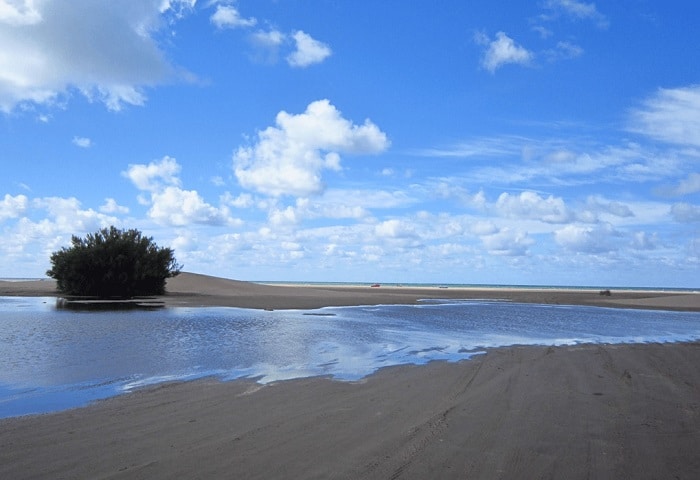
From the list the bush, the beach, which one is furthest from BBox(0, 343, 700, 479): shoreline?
the bush

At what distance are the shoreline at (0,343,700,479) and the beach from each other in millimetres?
24

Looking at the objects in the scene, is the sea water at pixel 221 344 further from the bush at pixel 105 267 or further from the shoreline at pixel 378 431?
the bush at pixel 105 267

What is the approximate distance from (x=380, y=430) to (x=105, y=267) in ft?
150

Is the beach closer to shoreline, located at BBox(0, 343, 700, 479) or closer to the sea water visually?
shoreline, located at BBox(0, 343, 700, 479)

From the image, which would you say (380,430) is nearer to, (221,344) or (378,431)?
(378,431)

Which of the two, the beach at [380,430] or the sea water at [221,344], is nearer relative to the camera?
the beach at [380,430]

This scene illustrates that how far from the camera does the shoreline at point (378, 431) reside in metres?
5.71

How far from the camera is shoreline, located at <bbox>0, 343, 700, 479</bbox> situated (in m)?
5.71

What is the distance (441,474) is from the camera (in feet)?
18.1

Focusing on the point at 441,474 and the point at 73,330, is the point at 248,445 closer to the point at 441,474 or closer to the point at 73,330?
the point at 441,474

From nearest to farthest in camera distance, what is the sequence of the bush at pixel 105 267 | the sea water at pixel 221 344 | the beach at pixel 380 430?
the beach at pixel 380 430, the sea water at pixel 221 344, the bush at pixel 105 267

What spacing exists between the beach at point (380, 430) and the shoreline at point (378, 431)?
0.02 meters

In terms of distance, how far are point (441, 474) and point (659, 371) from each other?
30.0 ft

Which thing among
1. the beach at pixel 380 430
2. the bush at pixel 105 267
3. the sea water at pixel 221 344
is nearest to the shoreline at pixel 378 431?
the beach at pixel 380 430
